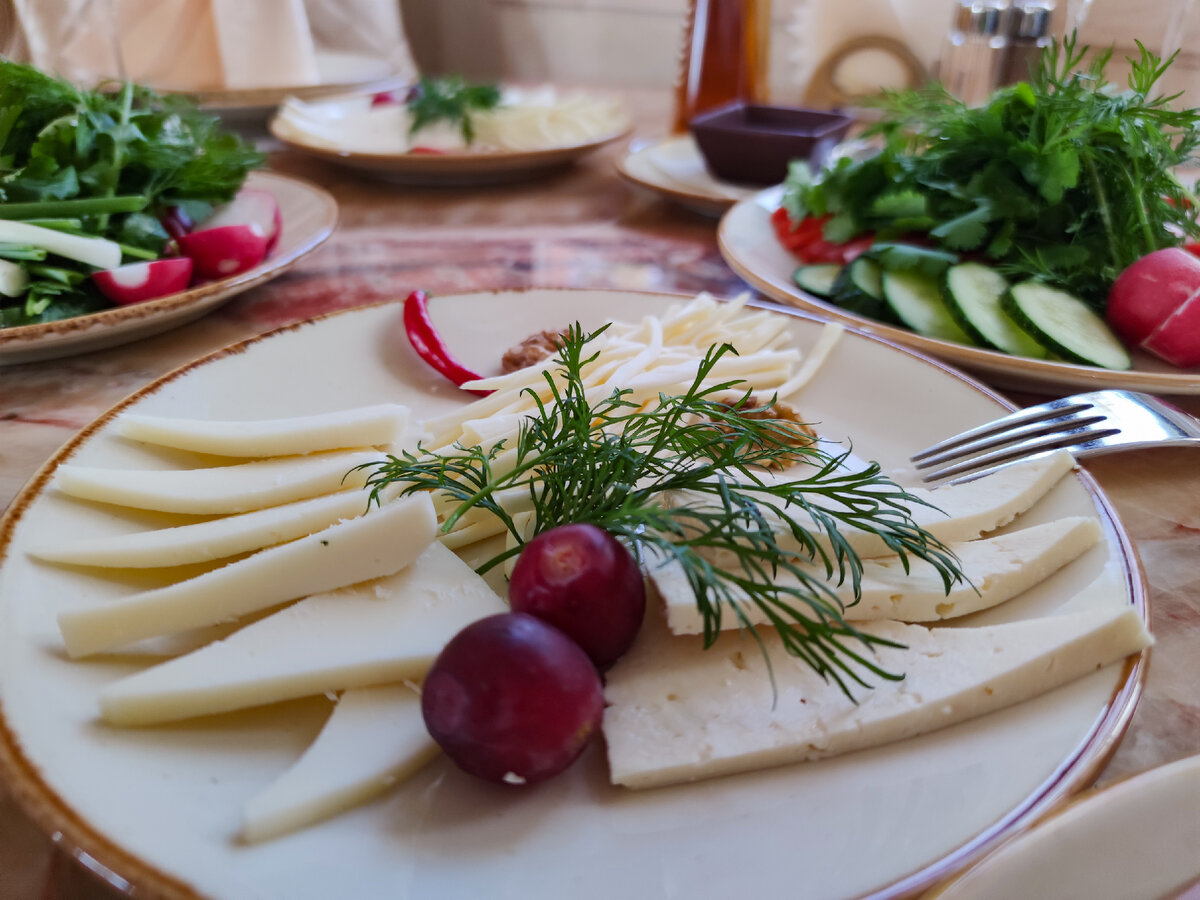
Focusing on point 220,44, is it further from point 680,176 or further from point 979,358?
point 979,358

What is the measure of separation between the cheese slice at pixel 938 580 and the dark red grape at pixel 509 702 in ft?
0.44

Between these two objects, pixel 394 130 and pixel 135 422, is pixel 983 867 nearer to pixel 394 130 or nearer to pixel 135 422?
pixel 135 422

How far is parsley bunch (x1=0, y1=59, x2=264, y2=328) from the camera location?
148 cm

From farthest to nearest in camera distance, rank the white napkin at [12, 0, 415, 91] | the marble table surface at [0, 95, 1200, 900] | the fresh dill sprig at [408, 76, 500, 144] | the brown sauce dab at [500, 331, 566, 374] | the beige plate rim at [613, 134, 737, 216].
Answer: the white napkin at [12, 0, 415, 91]
the fresh dill sprig at [408, 76, 500, 144]
the beige plate rim at [613, 134, 737, 216]
the brown sauce dab at [500, 331, 566, 374]
the marble table surface at [0, 95, 1200, 900]

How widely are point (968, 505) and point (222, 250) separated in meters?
1.42

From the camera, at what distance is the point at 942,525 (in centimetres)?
88

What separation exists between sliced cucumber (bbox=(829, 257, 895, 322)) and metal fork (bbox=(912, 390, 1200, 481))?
17.4 inches

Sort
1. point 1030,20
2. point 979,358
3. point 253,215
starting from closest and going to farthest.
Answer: point 979,358 → point 253,215 → point 1030,20

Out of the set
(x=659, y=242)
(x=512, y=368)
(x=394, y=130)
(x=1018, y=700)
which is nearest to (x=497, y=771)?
(x=1018, y=700)

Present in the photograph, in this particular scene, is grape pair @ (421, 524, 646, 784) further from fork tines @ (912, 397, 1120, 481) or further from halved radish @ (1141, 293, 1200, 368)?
halved radish @ (1141, 293, 1200, 368)

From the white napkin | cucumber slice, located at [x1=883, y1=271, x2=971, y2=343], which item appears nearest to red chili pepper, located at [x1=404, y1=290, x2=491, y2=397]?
cucumber slice, located at [x1=883, y1=271, x2=971, y2=343]

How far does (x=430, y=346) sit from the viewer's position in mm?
1392

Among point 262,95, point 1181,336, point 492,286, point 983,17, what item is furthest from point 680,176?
point 262,95

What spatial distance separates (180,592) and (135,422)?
38 centimetres
